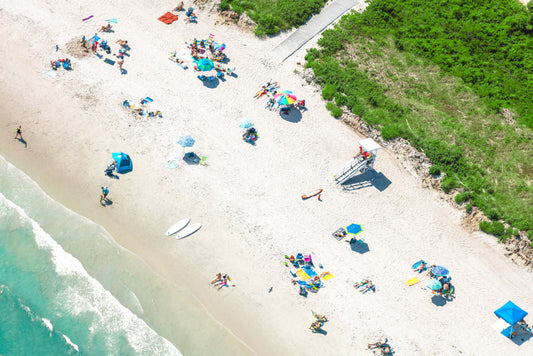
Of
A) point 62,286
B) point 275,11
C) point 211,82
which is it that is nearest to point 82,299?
point 62,286

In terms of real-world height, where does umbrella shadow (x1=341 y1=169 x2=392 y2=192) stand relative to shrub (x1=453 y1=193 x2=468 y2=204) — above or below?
below

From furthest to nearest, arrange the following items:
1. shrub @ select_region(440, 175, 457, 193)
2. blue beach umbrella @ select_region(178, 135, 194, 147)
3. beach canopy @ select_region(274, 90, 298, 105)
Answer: beach canopy @ select_region(274, 90, 298, 105), shrub @ select_region(440, 175, 457, 193), blue beach umbrella @ select_region(178, 135, 194, 147)

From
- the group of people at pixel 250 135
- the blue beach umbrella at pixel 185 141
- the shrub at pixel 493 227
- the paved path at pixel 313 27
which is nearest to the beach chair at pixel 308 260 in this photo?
the group of people at pixel 250 135

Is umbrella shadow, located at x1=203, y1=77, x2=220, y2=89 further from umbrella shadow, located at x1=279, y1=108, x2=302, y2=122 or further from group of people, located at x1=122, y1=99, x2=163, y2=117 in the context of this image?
umbrella shadow, located at x1=279, y1=108, x2=302, y2=122

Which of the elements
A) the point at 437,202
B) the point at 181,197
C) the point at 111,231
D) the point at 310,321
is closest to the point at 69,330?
the point at 111,231

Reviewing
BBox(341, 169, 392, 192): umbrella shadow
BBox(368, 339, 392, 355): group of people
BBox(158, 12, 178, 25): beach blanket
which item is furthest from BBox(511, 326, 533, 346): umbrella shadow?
BBox(158, 12, 178, 25): beach blanket

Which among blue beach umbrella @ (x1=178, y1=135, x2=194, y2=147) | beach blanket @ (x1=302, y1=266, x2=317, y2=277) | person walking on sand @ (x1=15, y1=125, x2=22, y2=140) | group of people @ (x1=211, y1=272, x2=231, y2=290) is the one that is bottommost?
person walking on sand @ (x1=15, y1=125, x2=22, y2=140)

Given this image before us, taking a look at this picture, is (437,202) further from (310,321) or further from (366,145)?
(310,321)

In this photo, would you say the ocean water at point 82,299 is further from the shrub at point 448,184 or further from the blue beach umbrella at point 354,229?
the shrub at point 448,184
